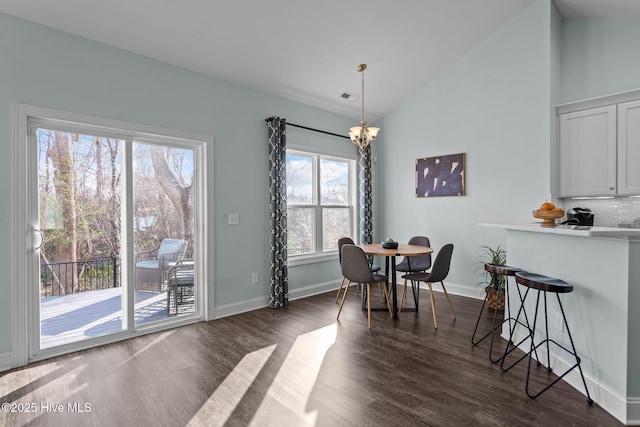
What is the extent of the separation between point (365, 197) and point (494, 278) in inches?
93.0

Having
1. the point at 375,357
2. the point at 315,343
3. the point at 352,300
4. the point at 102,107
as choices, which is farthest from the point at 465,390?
the point at 102,107

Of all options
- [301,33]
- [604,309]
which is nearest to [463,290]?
[604,309]

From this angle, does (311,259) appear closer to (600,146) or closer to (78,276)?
(78,276)

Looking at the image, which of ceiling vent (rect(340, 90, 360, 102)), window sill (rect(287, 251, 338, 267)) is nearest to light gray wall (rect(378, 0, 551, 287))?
ceiling vent (rect(340, 90, 360, 102))

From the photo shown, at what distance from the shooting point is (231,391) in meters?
2.34

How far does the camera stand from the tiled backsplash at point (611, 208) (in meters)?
3.84

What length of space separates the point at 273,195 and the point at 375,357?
2.40 meters

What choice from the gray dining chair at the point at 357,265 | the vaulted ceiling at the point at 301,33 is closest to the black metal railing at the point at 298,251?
the gray dining chair at the point at 357,265

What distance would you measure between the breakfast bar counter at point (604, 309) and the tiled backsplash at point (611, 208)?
2.09 m

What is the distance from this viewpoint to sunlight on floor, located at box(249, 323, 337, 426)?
204cm

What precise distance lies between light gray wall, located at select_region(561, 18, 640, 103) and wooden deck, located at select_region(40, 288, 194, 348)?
565 cm

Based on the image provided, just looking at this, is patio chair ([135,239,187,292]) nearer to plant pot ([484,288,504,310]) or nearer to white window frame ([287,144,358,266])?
white window frame ([287,144,358,266])

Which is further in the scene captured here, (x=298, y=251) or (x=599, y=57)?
(x=298, y=251)

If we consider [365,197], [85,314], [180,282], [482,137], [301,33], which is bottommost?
[85,314]
